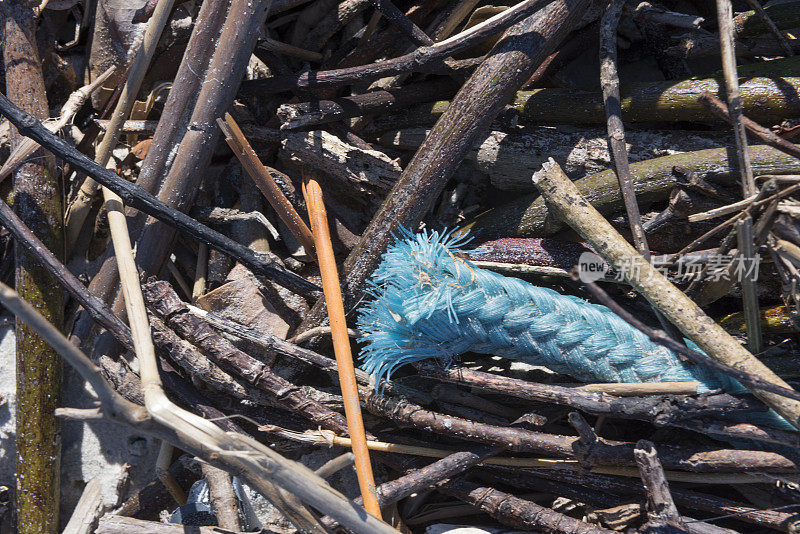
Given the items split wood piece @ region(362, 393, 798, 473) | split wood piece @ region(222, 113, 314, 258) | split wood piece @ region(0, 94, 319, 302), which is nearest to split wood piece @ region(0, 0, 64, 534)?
split wood piece @ region(0, 94, 319, 302)

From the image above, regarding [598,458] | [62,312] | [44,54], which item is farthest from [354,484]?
[44,54]

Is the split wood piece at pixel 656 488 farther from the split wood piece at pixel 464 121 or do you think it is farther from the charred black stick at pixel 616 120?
the split wood piece at pixel 464 121

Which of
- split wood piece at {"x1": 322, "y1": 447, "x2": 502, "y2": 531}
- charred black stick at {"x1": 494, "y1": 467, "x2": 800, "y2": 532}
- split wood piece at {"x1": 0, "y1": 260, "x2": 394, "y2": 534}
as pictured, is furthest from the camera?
split wood piece at {"x1": 322, "y1": 447, "x2": 502, "y2": 531}

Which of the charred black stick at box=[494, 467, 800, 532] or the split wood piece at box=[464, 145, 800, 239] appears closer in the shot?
the charred black stick at box=[494, 467, 800, 532]

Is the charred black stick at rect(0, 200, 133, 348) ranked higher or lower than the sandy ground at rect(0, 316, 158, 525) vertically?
higher

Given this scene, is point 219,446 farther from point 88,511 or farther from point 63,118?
point 63,118

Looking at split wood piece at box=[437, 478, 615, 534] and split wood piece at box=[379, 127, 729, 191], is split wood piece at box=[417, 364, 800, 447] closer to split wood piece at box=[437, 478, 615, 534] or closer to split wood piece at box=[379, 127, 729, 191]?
split wood piece at box=[437, 478, 615, 534]
